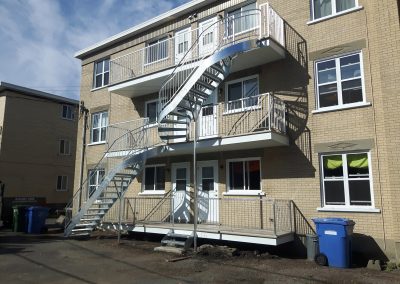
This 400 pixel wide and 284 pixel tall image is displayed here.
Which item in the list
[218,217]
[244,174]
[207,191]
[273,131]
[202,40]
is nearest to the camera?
[273,131]

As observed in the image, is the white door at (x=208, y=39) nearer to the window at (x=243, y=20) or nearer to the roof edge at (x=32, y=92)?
the window at (x=243, y=20)

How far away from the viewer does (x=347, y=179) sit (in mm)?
11516

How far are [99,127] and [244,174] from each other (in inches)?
381

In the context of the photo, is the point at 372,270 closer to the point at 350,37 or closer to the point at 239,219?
the point at 239,219

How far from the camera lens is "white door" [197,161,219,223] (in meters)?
14.4

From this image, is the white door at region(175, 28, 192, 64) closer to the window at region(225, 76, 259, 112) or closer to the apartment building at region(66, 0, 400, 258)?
the apartment building at region(66, 0, 400, 258)

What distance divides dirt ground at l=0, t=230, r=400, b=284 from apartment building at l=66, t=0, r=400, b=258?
99cm

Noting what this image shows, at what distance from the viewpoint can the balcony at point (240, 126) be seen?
12.2m

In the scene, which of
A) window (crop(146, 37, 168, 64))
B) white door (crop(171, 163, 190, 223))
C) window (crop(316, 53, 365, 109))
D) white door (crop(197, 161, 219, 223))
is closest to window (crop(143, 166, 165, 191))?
white door (crop(171, 163, 190, 223))

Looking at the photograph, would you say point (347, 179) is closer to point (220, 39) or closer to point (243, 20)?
point (220, 39)

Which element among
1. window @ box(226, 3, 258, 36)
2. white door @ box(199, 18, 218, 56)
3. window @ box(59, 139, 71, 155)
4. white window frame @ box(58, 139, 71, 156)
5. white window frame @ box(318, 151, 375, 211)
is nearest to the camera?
white window frame @ box(318, 151, 375, 211)

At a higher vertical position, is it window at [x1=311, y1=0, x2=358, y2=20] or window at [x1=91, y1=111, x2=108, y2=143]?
window at [x1=311, y1=0, x2=358, y2=20]

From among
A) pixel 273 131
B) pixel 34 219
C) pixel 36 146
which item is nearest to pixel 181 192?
pixel 273 131

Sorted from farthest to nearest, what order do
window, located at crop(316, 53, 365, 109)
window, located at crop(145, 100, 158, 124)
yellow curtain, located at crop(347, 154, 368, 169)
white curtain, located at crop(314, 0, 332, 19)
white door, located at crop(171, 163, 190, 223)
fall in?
window, located at crop(145, 100, 158, 124) → white door, located at crop(171, 163, 190, 223) → white curtain, located at crop(314, 0, 332, 19) → window, located at crop(316, 53, 365, 109) → yellow curtain, located at crop(347, 154, 368, 169)
